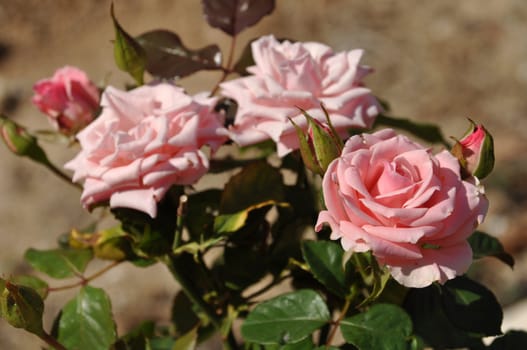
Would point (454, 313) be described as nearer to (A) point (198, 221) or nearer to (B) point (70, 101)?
(A) point (198, 221)

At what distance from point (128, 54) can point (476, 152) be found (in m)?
0.28

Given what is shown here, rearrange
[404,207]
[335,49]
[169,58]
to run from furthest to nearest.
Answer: [335,49] → [169,58] → [404,207]

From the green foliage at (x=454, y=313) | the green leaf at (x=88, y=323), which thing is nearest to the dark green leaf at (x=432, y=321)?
the green foliage at (x=454, y=313)

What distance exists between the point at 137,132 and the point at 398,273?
0.72 ft

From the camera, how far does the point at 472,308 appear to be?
55 centimetres

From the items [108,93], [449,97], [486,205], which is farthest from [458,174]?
[449,97]

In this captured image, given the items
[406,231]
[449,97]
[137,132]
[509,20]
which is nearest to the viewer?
[406,231]

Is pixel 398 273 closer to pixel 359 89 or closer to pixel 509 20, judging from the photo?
pixel 359 89

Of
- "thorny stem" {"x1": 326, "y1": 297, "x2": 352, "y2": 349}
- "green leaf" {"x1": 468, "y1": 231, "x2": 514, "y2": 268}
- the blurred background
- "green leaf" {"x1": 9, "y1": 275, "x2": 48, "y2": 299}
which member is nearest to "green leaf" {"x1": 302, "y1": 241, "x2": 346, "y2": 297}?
"thorny stem" {"x1": 326, "y1": 297, "x2": 352, "y2": 349}

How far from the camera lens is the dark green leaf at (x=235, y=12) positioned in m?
0.69

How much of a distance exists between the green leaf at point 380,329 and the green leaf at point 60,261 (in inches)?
9.1

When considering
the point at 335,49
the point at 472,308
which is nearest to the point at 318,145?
the point at 472,308

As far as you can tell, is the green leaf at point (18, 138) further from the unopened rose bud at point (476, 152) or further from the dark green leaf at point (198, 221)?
the unopened rose bud at point (476, 152)

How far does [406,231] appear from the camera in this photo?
0.44 meters
